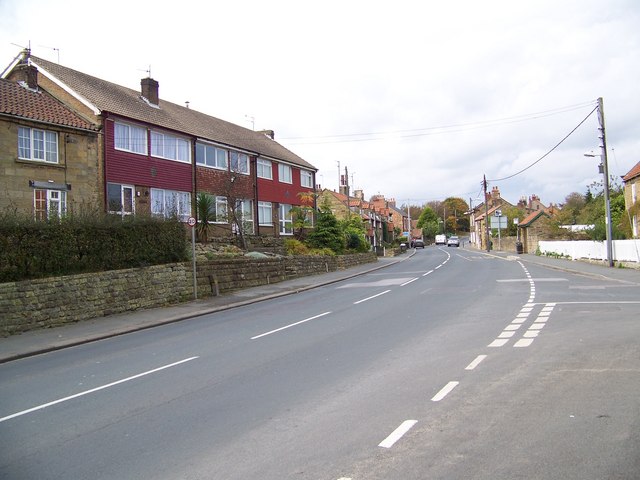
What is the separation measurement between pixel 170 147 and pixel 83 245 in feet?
43.5

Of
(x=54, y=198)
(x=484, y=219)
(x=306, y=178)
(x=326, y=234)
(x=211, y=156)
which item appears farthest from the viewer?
(x=484, y=219)

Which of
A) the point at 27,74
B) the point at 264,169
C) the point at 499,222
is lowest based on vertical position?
the point at 499,222

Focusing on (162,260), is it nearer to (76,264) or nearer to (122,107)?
(76,264)

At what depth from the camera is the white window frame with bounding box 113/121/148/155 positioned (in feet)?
83.2

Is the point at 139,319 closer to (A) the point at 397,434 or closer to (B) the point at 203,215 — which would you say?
(B) the point at 203,215

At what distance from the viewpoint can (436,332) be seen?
426 inches

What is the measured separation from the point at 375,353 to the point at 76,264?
11045 mm

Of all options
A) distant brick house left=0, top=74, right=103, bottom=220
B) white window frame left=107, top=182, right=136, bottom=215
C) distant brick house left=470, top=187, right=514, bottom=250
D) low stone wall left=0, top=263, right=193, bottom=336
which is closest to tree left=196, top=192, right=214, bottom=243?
white window frame left=107, top=182, right=136, bottom=215

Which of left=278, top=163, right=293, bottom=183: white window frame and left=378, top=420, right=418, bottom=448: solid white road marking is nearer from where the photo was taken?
left=378, top=420, right=418, bottom=448: solid white road marking

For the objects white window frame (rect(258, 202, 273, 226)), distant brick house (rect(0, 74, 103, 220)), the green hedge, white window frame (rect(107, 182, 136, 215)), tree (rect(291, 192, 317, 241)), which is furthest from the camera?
tree (rect(291, 192, 317, 241))

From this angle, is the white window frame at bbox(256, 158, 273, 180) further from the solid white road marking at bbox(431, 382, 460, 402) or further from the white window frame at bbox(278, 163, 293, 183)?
the solid white road marking at bbox(431, 382, 460, 402)

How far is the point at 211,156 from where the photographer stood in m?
32.0

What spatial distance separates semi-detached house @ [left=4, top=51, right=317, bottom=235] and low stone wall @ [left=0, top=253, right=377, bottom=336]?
10.2 ft

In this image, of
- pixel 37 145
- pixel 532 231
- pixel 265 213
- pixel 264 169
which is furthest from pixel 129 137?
pixel 532 231
